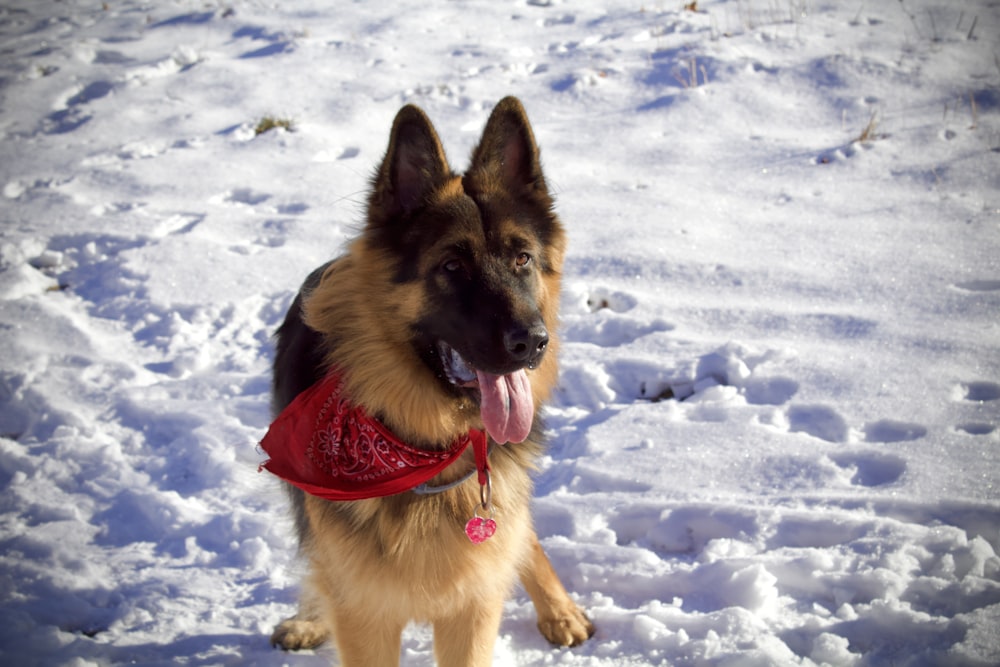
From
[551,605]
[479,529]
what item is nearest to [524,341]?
[479,529]

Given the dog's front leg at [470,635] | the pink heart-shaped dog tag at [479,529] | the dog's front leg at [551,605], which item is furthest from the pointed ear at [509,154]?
the dog's front leg at [470,635]

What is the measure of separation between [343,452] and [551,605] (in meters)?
1.27

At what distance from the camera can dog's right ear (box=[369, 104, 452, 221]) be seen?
8.31ft

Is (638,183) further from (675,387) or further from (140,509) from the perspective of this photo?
(140,509)

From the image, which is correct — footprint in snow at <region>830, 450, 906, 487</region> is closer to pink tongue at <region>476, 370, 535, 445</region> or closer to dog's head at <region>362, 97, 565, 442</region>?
dog's head at <region>362, 97, 565, 442</region>

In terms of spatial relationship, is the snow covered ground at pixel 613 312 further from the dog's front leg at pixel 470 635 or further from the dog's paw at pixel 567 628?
the dog's front leg at pixel 470 635

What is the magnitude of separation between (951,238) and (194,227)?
663 centimetres

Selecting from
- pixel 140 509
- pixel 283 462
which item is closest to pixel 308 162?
pixel 140 509

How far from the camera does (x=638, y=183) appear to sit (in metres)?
6.84

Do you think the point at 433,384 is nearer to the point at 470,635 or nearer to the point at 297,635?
the point at 470,635

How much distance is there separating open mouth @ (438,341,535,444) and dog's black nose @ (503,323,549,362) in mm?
129

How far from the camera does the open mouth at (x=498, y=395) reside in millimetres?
2465

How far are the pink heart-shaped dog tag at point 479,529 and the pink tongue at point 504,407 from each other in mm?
342

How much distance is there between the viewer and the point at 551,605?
3127 mm
